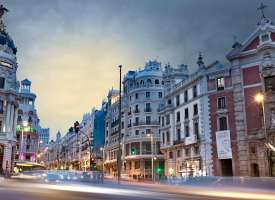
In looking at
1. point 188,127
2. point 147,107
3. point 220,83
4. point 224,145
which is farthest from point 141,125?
point 224,145

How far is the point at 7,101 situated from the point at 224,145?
4593 cm

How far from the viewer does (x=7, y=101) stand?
72875 millimetres

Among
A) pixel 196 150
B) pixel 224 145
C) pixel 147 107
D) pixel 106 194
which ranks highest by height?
pixel 147 107

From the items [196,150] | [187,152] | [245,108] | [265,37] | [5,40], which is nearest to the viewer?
[265,37]

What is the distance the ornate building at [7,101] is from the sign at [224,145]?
42266mm

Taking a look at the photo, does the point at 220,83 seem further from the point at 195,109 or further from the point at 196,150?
the point at 196,150

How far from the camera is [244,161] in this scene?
45438 millimetres

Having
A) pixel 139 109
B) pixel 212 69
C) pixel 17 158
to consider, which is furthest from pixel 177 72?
pixel 17 158

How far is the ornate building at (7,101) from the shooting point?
70.2m

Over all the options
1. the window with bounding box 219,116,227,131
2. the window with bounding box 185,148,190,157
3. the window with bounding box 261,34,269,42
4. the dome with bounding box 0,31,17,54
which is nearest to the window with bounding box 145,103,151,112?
the window with bounding box 185,148,190,157

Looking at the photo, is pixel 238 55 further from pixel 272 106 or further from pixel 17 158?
pixel 17 158

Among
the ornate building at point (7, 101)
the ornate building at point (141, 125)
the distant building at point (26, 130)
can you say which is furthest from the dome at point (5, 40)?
the distant building at point (26, 130)

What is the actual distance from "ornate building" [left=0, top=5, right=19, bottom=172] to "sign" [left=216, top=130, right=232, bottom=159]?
42.3 metres

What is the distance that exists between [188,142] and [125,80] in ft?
123
